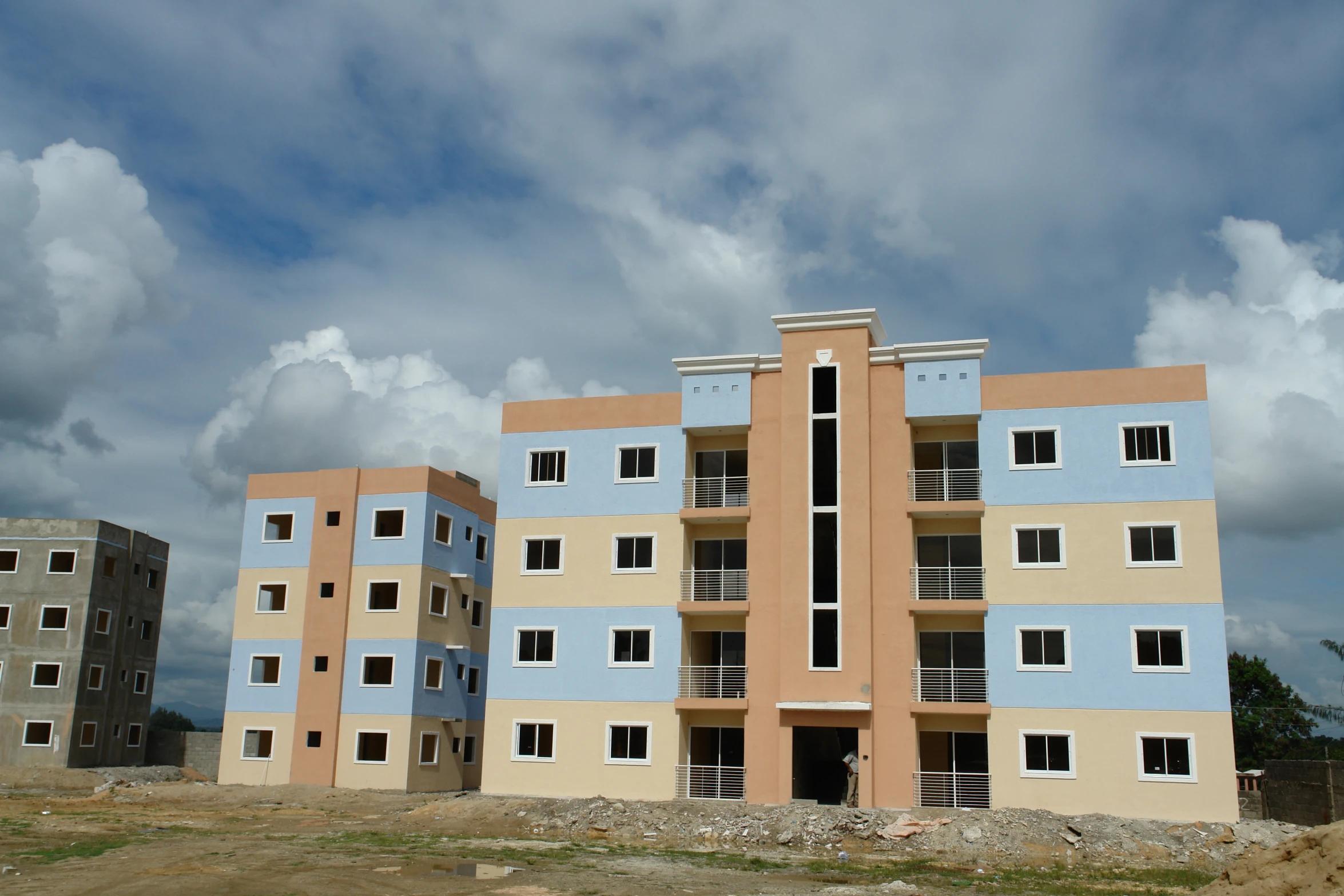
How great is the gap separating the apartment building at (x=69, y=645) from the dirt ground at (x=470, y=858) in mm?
11883

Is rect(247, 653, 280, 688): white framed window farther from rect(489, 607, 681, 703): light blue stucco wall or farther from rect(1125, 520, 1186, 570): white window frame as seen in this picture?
rect(1125, 520, 1186, 570): white window frame

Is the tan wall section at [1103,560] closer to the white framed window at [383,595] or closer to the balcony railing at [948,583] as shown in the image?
the balcony railing at [948,583]

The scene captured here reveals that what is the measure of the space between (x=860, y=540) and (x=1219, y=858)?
12.8m

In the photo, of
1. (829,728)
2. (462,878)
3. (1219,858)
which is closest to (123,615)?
(829,728)

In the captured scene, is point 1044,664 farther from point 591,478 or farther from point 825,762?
point 591,478

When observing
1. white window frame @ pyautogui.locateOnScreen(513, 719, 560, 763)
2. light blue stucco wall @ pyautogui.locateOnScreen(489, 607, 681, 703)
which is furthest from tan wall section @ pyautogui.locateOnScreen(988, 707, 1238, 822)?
white window frame @ pyautogui.locateOnScreen(513, 719, 560, 763)

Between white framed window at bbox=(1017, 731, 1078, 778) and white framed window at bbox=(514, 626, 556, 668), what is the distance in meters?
15.0

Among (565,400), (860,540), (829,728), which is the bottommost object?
(829,728)

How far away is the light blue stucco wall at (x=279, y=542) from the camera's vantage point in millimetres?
45312

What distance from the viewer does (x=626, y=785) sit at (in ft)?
116

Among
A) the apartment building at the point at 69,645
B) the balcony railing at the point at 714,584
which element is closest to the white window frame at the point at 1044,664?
the balcony railing at the point at 714,584

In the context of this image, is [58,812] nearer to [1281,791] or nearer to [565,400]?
[565,400]

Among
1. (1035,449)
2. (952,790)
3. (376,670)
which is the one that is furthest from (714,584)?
(376,670)

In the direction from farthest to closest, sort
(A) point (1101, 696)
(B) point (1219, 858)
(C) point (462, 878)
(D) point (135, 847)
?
(A) point (1101, 696) → (B) point (1219, 858) → (D) point (135, 847) → (C) point (462, 878)
